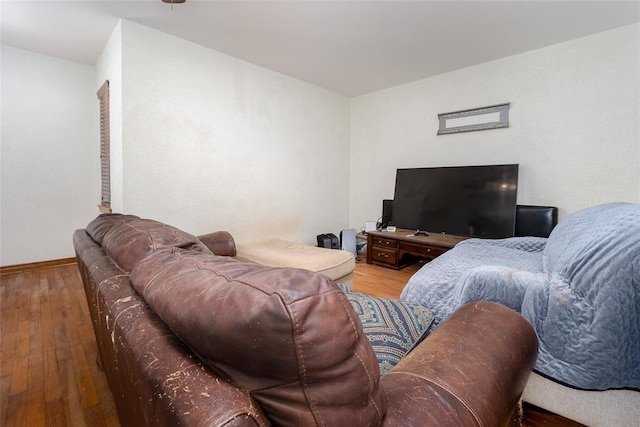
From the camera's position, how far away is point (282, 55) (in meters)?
3.12

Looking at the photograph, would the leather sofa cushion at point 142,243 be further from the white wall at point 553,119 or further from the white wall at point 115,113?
the white wall at point 553,119

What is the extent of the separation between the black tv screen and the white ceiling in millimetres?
1206

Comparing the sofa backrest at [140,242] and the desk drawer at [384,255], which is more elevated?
the sofa backrest at [140,242]

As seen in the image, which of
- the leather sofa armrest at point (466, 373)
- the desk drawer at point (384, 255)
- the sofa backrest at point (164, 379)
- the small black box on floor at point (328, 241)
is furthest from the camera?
the small black box on floor at point (328, 241)

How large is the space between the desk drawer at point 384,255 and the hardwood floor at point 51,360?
0.54 m

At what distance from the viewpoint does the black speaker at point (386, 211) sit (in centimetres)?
410

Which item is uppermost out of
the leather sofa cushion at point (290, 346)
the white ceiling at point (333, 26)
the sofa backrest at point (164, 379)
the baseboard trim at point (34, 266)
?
the white ceiling at point (333, 26)

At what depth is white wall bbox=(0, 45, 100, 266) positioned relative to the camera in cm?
316

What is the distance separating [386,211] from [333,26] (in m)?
2.37

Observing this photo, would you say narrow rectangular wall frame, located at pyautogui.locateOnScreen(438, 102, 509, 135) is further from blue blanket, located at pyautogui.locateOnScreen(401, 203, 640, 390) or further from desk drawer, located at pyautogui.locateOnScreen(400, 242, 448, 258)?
blue blanket, located at pyautogui.locateOnScreen(401, 203, 640, 390)

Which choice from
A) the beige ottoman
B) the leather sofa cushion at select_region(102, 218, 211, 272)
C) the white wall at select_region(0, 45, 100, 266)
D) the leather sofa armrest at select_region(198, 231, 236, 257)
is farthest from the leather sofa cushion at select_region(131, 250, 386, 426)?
the white wall at select_region(0, 45, 100, 266)

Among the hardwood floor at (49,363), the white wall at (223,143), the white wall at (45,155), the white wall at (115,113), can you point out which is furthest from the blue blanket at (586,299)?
the white wall at (45,155)

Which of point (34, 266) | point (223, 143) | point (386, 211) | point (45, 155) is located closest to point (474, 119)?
point (386, 211)

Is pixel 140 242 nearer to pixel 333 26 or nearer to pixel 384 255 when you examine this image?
pixel 333 26
